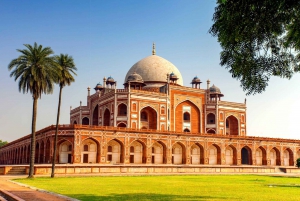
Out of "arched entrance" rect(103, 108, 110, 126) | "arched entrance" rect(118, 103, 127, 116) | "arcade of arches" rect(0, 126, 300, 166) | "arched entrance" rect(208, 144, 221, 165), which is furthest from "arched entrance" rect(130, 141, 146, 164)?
"arched entrance" rect(208, 144, 221, 165)

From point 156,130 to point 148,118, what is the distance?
23.3ft

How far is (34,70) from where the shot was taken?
2814 centimetres

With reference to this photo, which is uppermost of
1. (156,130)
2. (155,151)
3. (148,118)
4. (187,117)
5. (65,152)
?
(187,117)

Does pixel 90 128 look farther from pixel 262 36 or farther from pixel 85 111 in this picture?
pixel 262 36

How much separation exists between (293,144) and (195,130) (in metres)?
16.7

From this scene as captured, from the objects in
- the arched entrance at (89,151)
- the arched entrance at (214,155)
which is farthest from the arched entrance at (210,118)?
the arched entrance at (89,151)

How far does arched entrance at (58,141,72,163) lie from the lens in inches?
1679

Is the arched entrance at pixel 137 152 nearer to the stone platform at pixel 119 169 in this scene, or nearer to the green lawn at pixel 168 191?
the stone platform at pixel 119 169

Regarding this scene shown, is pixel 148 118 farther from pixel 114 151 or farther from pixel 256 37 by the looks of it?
pixel 256 37

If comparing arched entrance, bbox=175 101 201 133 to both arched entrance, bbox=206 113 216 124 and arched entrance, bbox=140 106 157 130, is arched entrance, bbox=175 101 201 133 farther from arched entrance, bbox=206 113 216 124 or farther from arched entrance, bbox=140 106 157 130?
arched entrance, bbox=140 106 157 130

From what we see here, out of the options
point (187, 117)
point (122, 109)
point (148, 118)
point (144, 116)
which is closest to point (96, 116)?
point (122, 109)

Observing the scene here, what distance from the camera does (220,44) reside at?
11570mm

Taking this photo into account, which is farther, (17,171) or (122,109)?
(122,109)

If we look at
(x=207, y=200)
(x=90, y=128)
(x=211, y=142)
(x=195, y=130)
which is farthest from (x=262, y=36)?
(x=195, y=130)
